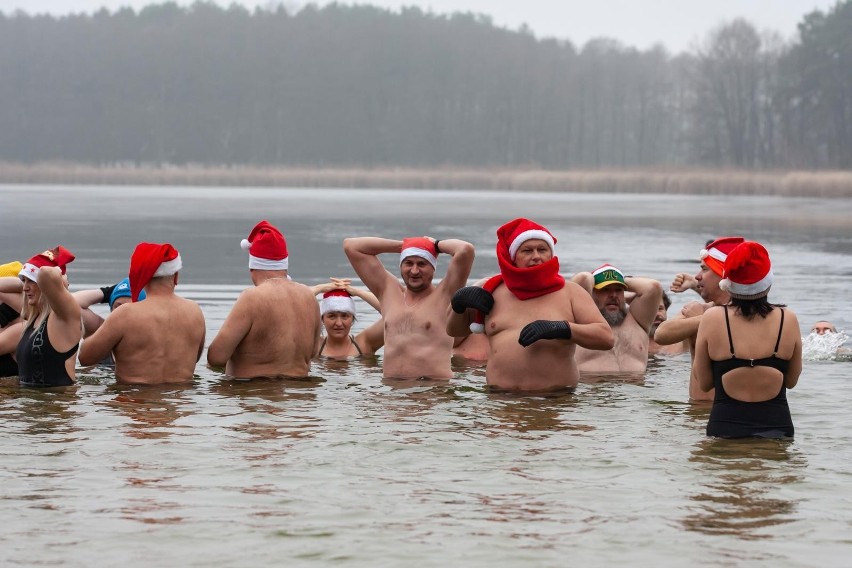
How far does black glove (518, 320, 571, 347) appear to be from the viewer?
358 inches

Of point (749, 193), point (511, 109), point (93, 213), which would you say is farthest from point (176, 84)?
point (93, 213)

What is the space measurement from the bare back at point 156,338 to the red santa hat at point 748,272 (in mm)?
4027

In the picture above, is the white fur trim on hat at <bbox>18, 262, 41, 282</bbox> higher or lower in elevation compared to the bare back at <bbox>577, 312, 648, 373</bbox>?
higher

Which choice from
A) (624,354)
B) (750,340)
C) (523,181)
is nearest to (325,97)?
(523,181)

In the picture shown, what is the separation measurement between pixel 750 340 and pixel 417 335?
3426 millimetres

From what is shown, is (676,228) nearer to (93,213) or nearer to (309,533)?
(93,213)

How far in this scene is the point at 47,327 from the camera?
954 cm

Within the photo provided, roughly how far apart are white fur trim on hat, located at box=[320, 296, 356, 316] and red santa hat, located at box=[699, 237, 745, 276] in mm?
4066

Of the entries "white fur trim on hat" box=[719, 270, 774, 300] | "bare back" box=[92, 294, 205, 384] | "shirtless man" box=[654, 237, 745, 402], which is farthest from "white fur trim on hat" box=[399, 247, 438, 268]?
"white fur trim on hat" box=[719, 270, 774, 300]

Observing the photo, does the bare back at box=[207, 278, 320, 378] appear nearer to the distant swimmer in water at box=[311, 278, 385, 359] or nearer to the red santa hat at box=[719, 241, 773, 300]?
the distant swimmer in water at box=[311, 278, 385, 359]

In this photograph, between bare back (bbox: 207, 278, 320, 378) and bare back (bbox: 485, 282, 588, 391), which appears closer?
bare back (bbox: 485, 282, 588, 391)

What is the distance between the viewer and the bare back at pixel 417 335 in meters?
10.5

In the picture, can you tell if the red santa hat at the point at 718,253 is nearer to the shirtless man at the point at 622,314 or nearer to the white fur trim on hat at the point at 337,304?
the shirtless man at the point at 622,314

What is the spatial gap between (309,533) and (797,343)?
3.09 m
